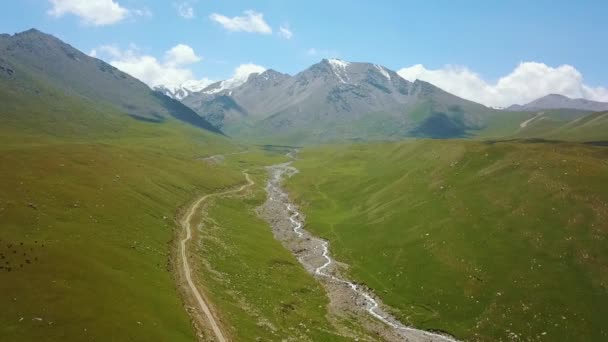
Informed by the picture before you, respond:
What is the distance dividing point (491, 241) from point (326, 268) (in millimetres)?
31459

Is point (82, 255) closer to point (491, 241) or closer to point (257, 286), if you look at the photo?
point (257, 286)

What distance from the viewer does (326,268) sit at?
296 ft

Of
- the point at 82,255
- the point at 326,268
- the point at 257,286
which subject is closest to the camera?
the point at 82,255

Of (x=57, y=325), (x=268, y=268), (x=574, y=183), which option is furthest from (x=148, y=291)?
(x=574, y=183)

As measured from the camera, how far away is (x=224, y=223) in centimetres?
11156

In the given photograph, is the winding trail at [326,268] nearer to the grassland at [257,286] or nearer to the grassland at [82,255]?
the grassland at [257,286]

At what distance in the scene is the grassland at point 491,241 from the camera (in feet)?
210

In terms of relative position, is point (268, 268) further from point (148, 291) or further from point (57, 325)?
point (57, 325)

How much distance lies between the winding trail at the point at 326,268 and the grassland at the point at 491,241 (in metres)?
2.11

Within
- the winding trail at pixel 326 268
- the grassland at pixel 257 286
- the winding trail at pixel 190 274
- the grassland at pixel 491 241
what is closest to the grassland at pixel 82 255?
the winding trail at pixel 190 274

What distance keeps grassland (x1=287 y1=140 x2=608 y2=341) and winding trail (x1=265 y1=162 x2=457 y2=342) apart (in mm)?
2112

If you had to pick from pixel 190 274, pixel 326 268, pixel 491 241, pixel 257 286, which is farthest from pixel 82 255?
pixel 491 241

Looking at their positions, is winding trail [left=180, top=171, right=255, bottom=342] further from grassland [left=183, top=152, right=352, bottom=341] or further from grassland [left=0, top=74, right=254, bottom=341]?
grassland [left=0, top=74, right=254, bottom=341]

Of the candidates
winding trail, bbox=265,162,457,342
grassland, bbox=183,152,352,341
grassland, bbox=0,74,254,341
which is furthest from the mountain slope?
winding trail, bbox=265,162,457,342
